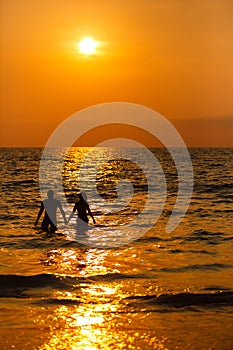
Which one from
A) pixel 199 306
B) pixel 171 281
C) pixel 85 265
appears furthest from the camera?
pixel 85 265

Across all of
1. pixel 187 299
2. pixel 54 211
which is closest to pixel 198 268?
pixel 187 299

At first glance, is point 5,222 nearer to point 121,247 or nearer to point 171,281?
point 121,247

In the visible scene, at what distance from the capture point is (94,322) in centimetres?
1206

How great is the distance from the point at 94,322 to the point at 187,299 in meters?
2.93

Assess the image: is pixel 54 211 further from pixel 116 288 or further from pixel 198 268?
pixel 116 288

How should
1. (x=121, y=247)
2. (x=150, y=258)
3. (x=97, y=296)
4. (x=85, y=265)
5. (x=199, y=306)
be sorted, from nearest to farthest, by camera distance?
(x=199, y=306)
(x=97, y=296)
(x=85, y=265)
(x=150, y=258)
(x=121, y=247)

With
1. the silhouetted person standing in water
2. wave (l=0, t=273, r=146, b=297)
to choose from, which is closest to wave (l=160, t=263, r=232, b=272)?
wave (l=0, t=273, r=146, b=297)

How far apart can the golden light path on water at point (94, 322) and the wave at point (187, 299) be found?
26.0 inches

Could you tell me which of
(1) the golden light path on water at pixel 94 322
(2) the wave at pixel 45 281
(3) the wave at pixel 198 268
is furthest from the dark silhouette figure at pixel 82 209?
(1) the golden light path on water at pixel 94 322

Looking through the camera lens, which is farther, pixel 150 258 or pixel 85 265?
pixel 150 258

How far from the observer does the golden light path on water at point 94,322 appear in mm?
10800

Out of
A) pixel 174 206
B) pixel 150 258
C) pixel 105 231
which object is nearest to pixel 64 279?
pixel 150 258

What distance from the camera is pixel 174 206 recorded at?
38688 millimetres

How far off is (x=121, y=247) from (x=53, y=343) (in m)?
11.2
